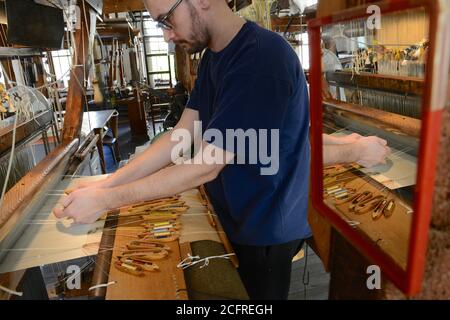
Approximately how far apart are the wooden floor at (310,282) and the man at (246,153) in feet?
4.08

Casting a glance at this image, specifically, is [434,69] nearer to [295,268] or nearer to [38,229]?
[38,229]

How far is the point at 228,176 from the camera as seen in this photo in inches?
43.1

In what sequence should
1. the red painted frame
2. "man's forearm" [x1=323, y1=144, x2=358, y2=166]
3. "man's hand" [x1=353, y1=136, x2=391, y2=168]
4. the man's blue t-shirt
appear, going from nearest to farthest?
the red painted frame, the man's blue t-shirt, "man's forearm" [x1=323, y1=144, x2=358, y2=166], "man's hand" [x1=353, y1=136, x2=391, y2=168]

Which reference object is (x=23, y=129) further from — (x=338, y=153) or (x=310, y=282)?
(x=310, y=282)

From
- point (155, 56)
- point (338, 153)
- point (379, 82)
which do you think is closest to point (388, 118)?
point (379, 82)

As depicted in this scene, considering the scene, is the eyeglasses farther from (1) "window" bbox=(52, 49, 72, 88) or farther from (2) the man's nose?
(1) "window" bbox=(52, 49, 72, 88)

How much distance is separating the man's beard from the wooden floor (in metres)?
1.65

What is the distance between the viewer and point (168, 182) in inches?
40.0

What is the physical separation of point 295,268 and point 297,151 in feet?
6.39

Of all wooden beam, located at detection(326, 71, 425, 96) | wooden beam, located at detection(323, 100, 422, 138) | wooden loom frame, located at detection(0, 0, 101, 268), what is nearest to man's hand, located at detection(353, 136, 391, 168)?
wooden beam, located at detection(323, 100, 422, 138)

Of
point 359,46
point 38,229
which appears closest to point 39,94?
point 38,229

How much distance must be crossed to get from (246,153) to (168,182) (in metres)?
0.24

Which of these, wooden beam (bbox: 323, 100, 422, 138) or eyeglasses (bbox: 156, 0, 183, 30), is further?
wooden beam (bbox: 323, 100, 422, 138)

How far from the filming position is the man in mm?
929
